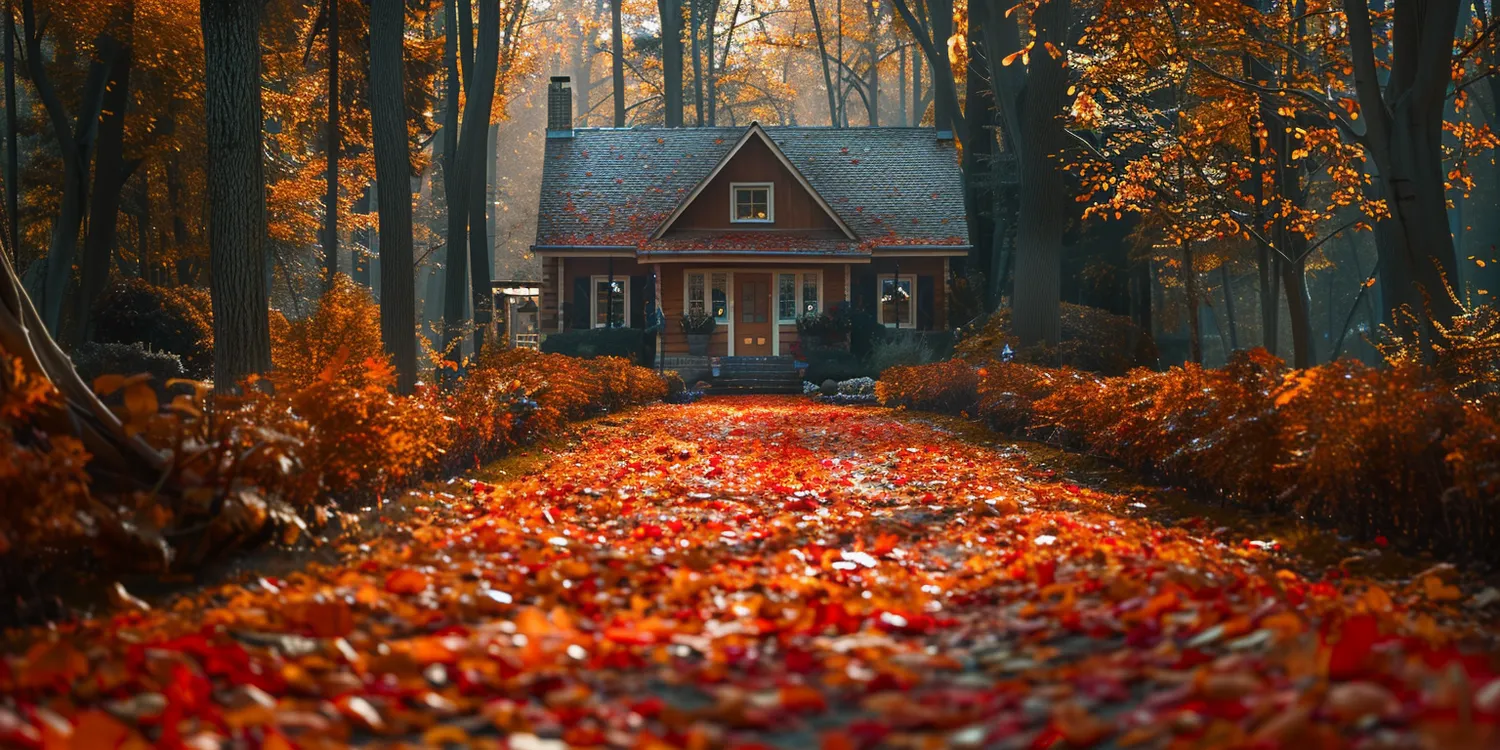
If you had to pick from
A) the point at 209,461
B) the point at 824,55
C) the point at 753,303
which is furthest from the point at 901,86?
the point at 209,461

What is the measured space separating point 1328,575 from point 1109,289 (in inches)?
970

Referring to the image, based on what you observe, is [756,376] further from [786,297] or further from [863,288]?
[863,288]

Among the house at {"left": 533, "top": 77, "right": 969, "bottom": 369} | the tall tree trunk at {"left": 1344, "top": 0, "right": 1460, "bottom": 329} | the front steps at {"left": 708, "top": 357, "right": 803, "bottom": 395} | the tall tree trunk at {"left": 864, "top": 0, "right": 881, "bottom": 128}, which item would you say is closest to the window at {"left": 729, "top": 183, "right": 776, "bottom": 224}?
the house at {"left": 533, "top": 77, "right": 969, "bottom": 369}

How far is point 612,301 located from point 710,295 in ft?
10.7

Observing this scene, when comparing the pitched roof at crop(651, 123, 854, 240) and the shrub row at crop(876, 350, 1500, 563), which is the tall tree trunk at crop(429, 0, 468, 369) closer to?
the pitched roof at crop(651, 123, 854, 240)

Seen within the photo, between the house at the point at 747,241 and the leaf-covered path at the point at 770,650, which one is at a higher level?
the house at the point at 747,241

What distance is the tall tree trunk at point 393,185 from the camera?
595 inches

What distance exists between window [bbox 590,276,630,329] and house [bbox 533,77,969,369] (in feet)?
0.14

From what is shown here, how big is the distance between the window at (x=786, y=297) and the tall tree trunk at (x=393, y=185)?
2264cm

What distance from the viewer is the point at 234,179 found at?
10312 mm

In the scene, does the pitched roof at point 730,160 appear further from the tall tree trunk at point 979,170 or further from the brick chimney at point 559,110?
the brick chimney at point 559,110

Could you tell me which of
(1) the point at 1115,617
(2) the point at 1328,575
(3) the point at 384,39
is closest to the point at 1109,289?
(3) the point at 384,39

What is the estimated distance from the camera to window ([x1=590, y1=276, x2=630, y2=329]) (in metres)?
38.6

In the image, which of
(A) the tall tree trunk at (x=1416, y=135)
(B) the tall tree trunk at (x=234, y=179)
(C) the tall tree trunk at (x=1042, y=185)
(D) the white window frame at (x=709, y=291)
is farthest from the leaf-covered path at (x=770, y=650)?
(D) the white window frame at (x=709, y=291)
